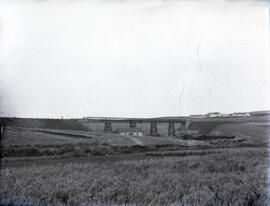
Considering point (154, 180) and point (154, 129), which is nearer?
point (154, 180)

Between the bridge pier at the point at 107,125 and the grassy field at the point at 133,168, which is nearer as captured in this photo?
the grassy field at the point at 133,168

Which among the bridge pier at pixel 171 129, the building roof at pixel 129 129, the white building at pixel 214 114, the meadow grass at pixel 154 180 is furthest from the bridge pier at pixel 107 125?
the white building at pixel 214 114

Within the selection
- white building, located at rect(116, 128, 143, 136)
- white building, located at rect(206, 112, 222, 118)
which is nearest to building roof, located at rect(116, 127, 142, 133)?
white building, located at rect(116, 128, 143, 136)

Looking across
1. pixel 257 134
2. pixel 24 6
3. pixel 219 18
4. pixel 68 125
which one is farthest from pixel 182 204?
pixel 24 6

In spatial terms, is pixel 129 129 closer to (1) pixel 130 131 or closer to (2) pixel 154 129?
(1) pixel 130 131

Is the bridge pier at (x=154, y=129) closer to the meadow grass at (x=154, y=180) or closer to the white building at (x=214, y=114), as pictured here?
the meadow grass at (x=154, y=180)

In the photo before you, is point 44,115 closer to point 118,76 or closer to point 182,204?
point 118,76

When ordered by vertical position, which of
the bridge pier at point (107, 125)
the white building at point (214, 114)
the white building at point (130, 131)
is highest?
the white building at point (214, 114)

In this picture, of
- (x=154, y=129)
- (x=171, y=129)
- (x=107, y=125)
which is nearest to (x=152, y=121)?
(x=154, y=129)
